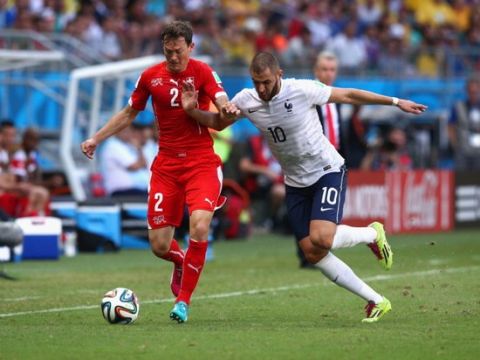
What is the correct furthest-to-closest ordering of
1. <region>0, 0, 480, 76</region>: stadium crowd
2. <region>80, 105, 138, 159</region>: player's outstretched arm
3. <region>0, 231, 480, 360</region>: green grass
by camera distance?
1. <region>0, 0, 480, 76</region>: stadium crowd
2. <region>80, 105, 138, 159</region>: player's outstretched arm
3. <region>0, 231, 480, 360</region>: green grass

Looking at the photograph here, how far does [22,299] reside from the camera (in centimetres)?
1212

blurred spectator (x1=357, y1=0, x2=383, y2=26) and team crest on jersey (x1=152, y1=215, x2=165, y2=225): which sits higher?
blurred spectator (x1=357, y1=0, x2=383, y2=26)

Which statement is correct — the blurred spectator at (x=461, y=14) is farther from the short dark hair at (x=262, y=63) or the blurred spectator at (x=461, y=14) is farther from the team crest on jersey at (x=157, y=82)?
the short dark hair at (x=262, y=63)

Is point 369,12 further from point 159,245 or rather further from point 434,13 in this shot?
point 159,245

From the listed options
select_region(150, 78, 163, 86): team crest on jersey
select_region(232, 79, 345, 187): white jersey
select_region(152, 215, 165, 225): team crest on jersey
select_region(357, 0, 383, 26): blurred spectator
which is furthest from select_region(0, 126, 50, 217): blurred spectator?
select_region(357, 0, 383, 26): blurred spectator

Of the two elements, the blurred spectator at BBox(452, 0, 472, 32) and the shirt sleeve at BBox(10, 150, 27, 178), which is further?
the blurred spectator at BBox(452, 0, 472, 32)

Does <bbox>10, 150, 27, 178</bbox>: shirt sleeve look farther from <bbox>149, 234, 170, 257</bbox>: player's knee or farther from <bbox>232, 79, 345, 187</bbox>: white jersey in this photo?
<bbox>232, 79, 345, 187</bbox>: white jersey

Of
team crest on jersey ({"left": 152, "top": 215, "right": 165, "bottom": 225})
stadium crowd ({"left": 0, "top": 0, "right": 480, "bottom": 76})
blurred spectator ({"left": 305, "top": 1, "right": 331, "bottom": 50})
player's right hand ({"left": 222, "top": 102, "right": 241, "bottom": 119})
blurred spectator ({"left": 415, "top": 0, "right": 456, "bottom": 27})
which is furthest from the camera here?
blurred spectator ({"left": 415, "top": 0, "right": 456, "bottom": 27})

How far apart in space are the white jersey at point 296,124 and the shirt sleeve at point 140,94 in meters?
0.88

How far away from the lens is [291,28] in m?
25.9

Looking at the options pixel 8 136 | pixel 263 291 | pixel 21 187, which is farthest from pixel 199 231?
pixel 8 136

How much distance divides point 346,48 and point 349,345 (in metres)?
17.7

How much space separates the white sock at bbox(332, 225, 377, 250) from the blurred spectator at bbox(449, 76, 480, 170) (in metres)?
15.1

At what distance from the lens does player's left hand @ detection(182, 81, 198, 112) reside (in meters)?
10.3
